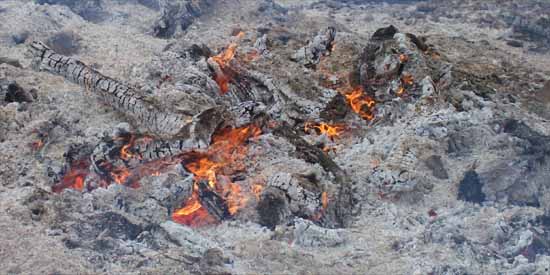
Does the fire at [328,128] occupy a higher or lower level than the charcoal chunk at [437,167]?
higher

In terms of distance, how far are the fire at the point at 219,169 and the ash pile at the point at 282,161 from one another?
0.12 feet

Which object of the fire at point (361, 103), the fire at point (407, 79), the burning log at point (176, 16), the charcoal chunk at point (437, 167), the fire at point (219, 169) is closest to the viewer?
the fire at point (219, 169)

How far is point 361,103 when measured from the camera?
16.4 metres

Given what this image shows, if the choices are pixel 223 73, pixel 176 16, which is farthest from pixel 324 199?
pixel 176 16

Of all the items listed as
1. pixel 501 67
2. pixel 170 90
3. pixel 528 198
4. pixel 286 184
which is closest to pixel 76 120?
pixel 170 90

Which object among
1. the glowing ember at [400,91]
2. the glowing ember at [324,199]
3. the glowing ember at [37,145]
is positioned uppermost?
the glowing ember at [400,91]

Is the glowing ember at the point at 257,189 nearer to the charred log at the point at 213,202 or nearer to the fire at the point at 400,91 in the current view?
the charred log at the point at 213,202

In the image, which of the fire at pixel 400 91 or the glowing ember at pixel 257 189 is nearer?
the glowing ember at pixel 257 189

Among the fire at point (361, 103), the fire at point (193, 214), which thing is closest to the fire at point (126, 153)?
the fire at point (193, 214)

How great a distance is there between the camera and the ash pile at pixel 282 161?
10.7 metres

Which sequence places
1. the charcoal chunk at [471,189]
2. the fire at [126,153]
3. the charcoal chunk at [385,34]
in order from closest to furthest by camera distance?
the fire at [126,153] < the charcoal chunk at [471,189] < the charcoal chunk at [385,34]

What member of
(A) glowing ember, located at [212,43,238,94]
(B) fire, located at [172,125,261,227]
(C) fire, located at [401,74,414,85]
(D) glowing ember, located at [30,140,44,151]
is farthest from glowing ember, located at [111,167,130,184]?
(C) fire, located at [401,74,414,85]

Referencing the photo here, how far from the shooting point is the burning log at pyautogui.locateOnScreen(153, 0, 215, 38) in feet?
83.6

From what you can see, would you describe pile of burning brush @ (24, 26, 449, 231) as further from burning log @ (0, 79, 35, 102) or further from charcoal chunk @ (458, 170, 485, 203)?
charcoal chunk @ (458, 170, 485, 203)
